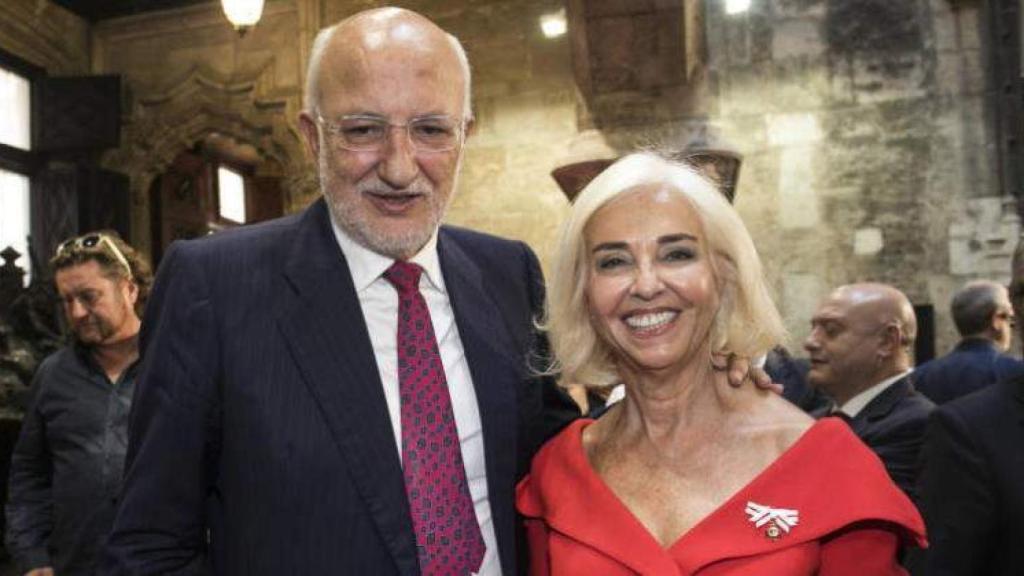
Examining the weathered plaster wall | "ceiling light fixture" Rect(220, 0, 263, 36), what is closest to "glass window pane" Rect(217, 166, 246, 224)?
"ceiling light fixture" Rect(220, 0, 263, 36)

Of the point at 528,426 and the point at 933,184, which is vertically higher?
the point at 933,184

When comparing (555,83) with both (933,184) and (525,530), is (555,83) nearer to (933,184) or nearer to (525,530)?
(933,184)

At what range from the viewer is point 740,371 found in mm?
1654

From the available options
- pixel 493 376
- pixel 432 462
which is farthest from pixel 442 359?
pixel 432 462

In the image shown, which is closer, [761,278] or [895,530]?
[895,530]

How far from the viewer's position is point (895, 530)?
1.47 metres

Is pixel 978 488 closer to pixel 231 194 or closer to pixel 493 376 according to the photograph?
pixel 493 376

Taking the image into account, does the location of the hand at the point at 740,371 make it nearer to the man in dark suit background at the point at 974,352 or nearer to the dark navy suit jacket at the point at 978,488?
the dark navy suit jacket at the point at 978,488

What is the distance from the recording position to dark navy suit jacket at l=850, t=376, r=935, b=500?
2809 millimetres

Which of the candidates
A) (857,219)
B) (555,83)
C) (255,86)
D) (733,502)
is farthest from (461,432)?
(255,86)

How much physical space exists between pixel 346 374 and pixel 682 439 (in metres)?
0.61

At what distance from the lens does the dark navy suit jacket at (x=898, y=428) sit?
281 cm

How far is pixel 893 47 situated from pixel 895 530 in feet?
21.8

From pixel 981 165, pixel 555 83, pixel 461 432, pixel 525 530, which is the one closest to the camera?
pixel 461 432
